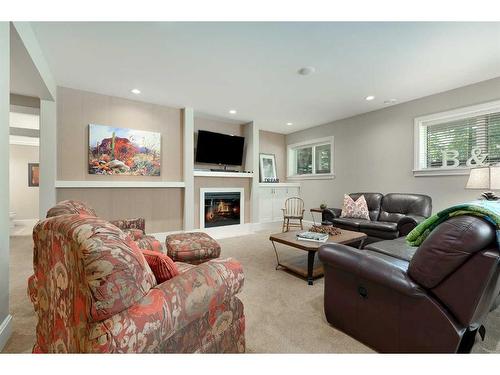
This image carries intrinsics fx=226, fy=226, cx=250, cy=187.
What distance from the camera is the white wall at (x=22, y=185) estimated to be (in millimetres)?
5672

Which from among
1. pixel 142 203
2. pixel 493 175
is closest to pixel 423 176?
pixel 493 175

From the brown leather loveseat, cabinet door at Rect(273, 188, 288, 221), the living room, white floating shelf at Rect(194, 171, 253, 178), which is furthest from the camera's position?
cabinet door at Rect(273, 188, 288, 221)

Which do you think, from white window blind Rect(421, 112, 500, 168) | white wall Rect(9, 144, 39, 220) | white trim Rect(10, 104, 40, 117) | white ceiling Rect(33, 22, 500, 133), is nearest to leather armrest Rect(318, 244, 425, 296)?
white ceiling Rect(33, 22, 500, 133)

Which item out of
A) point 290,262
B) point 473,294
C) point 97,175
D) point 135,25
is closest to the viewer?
point 473,294

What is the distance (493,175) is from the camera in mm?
2533

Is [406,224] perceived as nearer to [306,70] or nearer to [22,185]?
[306,70]

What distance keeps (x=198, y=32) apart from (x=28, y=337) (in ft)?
9.14

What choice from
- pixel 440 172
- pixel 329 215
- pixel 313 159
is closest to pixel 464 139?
pixel 440 172

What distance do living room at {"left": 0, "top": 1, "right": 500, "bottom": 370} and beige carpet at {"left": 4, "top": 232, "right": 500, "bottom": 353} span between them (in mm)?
16

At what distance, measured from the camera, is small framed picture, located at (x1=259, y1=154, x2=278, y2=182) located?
19.3 feet

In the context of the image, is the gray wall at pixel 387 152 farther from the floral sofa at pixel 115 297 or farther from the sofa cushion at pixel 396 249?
the floral sofa at pixel 115 297

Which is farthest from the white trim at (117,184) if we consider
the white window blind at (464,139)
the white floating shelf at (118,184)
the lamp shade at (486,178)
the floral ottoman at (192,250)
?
the white window blind at (464,139)

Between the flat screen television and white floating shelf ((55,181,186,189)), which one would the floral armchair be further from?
the flat screen television
